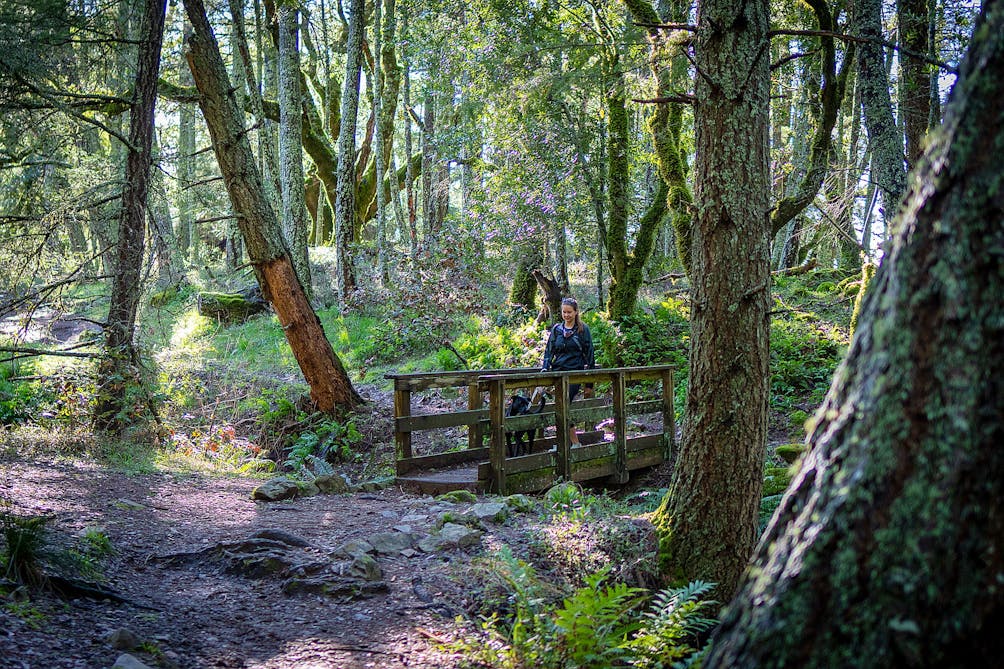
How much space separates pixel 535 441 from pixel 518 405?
1053 millimetres

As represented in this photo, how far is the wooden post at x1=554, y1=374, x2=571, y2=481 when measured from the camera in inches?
362

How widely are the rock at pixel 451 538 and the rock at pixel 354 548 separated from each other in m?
0.46

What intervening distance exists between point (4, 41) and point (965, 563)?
9968 mm

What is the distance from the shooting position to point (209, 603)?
4.82 metres

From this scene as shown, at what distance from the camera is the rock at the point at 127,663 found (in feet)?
11.3

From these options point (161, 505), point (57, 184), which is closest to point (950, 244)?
point (161, 505)

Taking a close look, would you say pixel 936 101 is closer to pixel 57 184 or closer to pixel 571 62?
pixel 571 62

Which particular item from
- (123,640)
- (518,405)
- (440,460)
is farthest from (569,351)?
(123,640)

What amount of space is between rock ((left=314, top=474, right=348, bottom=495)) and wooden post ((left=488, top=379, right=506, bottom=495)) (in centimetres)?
189

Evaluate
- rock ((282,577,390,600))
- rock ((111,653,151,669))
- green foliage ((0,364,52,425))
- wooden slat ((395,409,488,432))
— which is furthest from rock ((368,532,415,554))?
green foliage ((0,364,52,425))

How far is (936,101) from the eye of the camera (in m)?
11.0

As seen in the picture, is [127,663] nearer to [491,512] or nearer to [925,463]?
[925,463]

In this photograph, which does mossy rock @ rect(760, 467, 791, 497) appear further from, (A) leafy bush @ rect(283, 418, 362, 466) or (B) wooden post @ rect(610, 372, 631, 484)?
(A) leafy bush @ rect(283, 418, 362, 466)

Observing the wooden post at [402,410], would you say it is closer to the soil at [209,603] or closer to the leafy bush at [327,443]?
the soil at [209,603]
